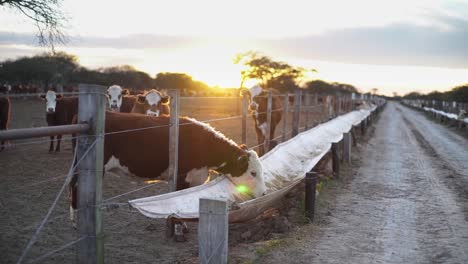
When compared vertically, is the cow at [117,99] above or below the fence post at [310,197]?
above

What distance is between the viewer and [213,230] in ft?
12.9

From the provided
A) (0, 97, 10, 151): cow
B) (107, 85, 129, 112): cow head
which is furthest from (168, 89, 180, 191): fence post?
(0, 97, 10, 151): cow

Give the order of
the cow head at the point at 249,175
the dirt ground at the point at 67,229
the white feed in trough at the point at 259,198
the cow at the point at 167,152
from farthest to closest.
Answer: the cow at the point at 167,152
the cow head at the point at 249,175
the dirt ground at the point at 67,229
the white feed in trough at the point at 259,198

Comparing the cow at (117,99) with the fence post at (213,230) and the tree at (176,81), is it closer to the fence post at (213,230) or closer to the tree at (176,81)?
the fence post at (213,230)

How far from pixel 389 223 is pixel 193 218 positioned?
3294 mm

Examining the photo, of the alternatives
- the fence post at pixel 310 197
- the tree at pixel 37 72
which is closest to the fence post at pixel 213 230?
the fence post at pixel 310 197

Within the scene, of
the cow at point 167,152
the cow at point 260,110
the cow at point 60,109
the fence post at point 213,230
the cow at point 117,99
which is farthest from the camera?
the cow at point 117,99

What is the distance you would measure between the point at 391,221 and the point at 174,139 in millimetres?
3441

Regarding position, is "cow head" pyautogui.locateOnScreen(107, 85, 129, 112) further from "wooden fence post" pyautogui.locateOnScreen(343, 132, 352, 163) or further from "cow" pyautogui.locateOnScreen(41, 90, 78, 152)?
"wooden fence post" pyautogui.locateOnScreen(343, 132, 352, 163)

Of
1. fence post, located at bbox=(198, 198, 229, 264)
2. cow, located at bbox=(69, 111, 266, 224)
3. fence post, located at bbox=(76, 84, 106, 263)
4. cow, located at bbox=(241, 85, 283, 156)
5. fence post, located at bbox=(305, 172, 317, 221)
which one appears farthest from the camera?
cow, located at bbox=(241, 85, 283, 156)

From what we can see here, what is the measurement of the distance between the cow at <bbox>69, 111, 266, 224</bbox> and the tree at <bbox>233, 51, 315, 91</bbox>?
4570 cm

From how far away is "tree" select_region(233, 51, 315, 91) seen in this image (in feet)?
178

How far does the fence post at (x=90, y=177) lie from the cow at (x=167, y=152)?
2.55 m

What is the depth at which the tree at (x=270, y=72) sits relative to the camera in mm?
54344
